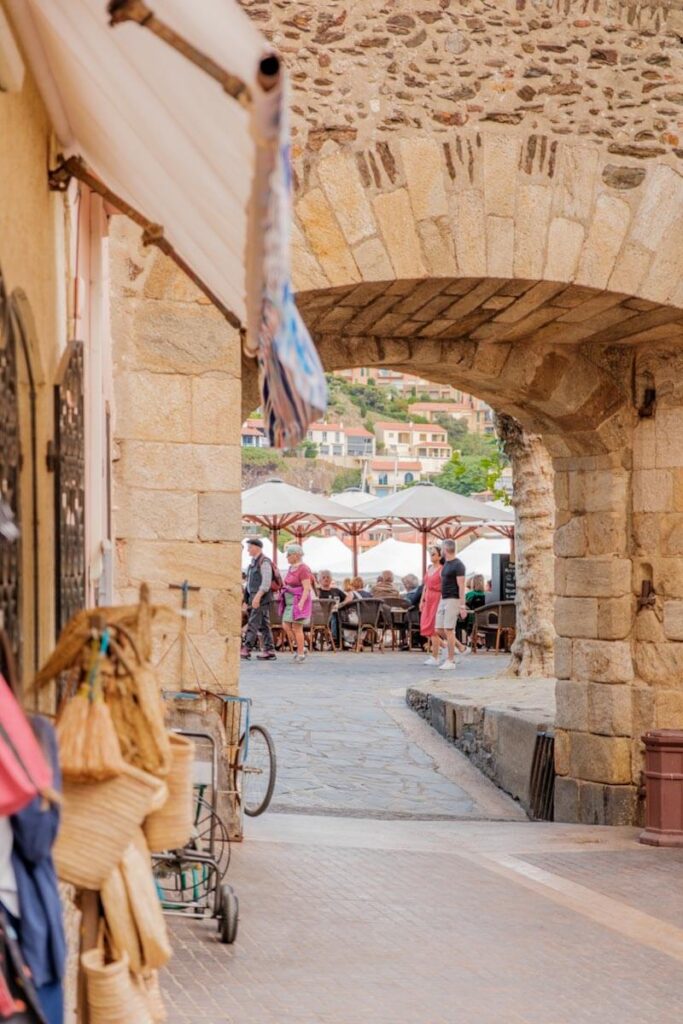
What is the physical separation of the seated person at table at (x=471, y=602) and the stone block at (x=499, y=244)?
40.0ft

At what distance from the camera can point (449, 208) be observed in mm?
7527

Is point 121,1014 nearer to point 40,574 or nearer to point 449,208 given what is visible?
point 40,574

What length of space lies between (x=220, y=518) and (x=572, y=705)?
3.13 meters

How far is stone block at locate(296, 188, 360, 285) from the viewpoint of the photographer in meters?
7.34

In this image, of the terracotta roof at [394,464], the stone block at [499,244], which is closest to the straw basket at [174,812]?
the stone block at [499,244]

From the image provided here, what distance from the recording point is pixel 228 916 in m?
5.41

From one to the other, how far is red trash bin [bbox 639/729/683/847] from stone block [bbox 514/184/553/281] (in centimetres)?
259

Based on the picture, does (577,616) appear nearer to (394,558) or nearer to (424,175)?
(424,175)

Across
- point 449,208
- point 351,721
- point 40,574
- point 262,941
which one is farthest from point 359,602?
point 40,574

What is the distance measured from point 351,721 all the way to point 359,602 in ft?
23.1

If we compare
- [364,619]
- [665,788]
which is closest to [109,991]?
[665,788]

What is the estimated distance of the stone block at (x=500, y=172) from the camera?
7.57 meters

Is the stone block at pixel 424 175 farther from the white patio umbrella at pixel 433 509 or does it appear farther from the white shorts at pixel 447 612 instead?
the white patio umbrella at pixel 433 509

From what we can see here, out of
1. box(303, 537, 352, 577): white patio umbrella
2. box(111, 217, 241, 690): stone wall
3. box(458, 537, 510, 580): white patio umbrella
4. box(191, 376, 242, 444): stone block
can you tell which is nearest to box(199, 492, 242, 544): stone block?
box(111, 217, 241, 690): stone wall
